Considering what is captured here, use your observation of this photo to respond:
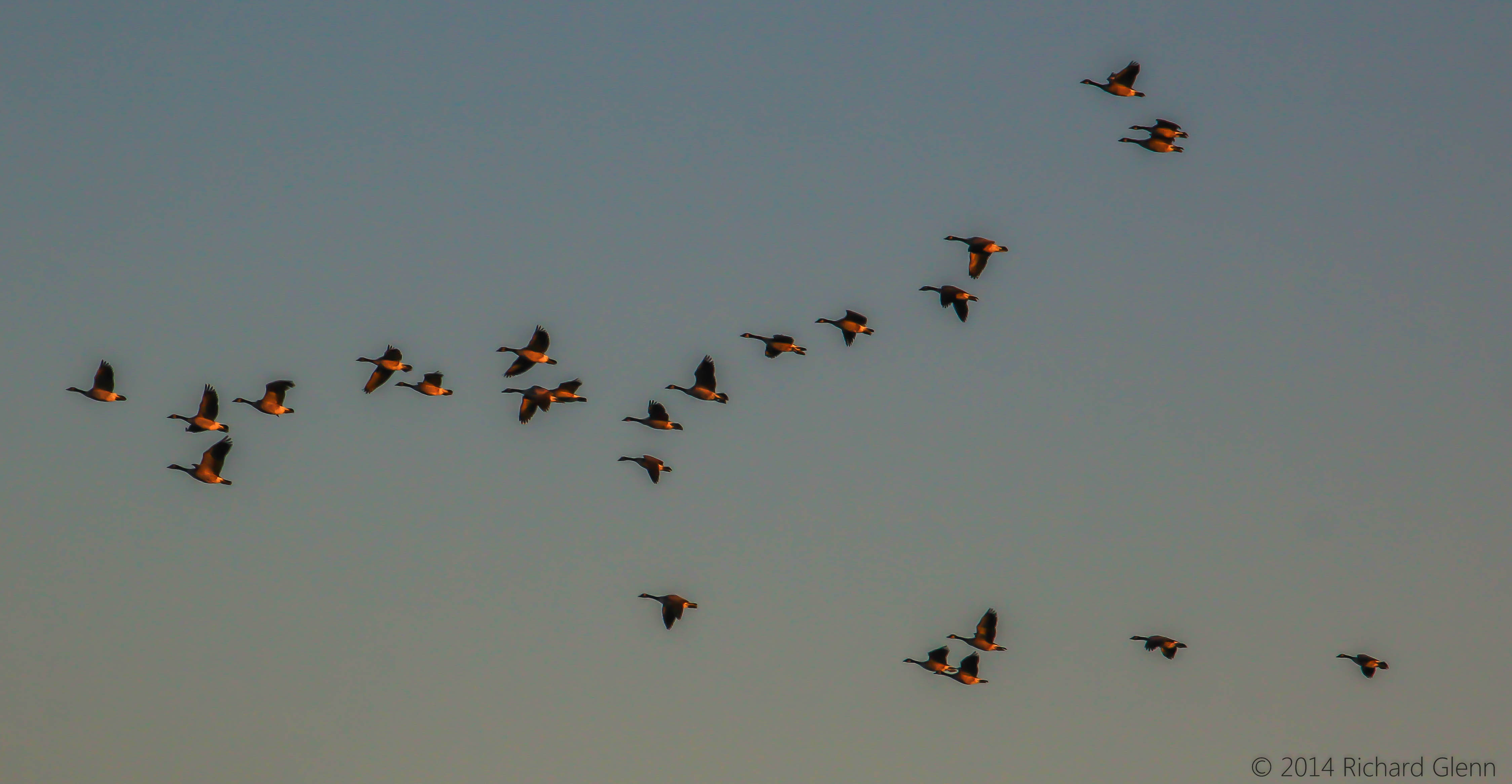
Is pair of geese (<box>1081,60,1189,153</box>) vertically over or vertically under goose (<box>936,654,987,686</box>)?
over

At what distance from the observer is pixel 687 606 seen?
50.5 metres

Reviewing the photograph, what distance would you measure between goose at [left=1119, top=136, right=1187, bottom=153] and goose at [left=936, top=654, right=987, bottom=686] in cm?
1188

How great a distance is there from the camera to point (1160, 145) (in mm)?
51031

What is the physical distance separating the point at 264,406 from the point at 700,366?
9.48 meters

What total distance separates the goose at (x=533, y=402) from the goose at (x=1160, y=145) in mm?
13896

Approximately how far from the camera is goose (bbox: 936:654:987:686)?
53.5m

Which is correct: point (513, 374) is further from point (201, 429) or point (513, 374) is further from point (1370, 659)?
point (1370, 659)

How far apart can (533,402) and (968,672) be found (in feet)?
37.3

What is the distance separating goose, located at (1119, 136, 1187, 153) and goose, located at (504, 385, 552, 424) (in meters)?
13.9

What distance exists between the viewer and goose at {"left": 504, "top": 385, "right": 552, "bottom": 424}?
5259cm

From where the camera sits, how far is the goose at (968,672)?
2106 inches

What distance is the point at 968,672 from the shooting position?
53.6m

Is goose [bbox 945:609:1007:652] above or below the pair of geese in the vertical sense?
below

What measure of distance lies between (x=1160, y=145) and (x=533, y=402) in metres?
14.6
